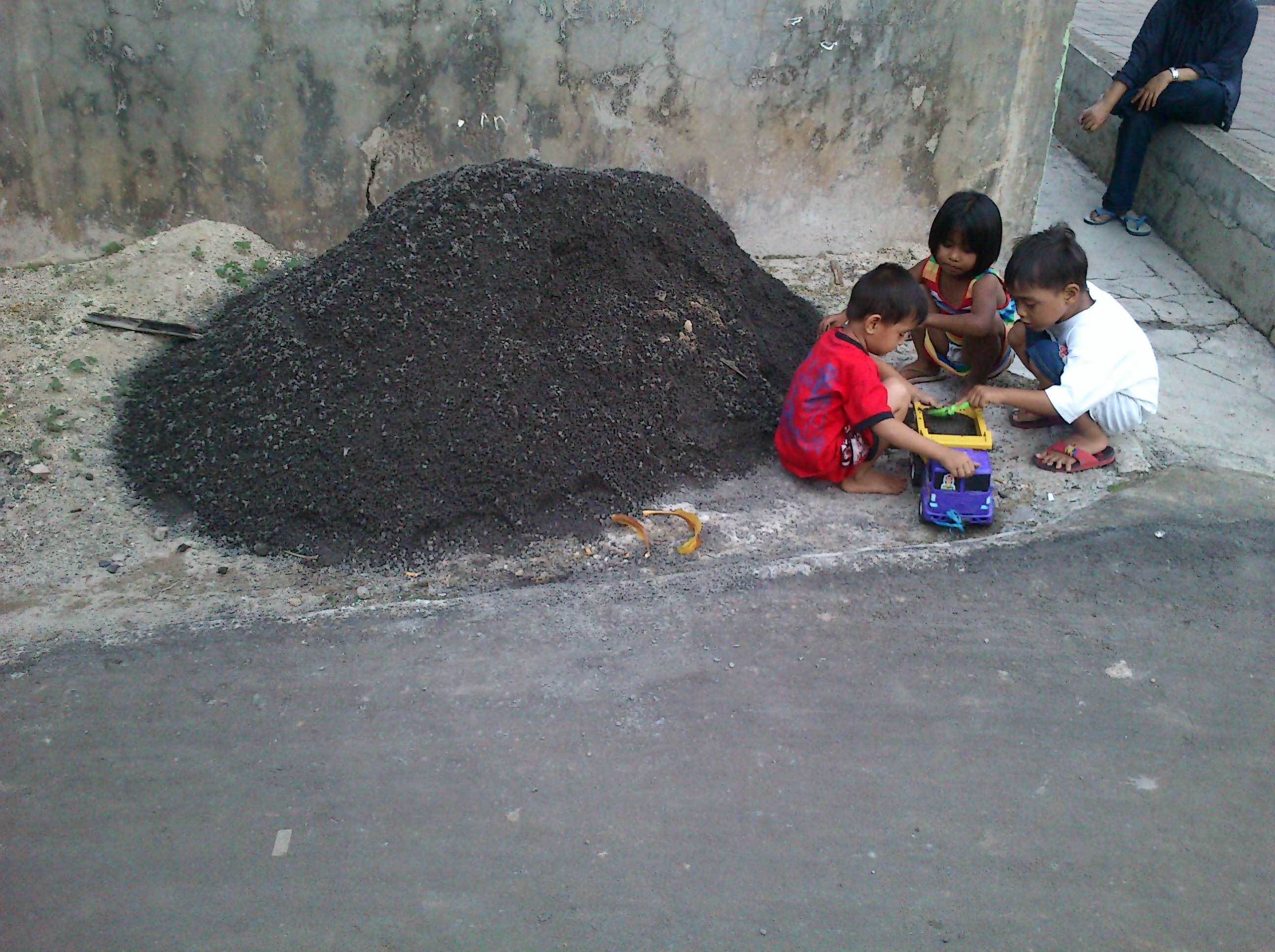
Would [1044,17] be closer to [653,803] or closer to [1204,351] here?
[1204,351]

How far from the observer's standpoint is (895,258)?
4723 mm

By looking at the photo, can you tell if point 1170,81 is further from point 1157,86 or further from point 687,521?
point 687,521

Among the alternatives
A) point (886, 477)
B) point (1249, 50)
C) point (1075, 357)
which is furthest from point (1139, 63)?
point (1249, 50)

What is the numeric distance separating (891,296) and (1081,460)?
3.12 feet

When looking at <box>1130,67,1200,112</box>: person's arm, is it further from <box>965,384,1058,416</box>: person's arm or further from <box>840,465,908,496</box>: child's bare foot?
<box>840,465,908,496</box>: child's bare foot

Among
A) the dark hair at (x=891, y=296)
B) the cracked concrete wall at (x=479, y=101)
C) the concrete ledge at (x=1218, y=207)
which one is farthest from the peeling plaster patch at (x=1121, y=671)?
the cracked concrete wall at (x=479, y=101)

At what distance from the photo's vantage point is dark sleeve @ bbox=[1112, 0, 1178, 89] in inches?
200

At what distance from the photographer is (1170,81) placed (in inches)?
195

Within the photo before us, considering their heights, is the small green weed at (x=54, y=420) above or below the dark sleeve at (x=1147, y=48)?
below

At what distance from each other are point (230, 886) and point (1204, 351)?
4.17 m

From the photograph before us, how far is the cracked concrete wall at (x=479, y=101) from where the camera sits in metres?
4.07

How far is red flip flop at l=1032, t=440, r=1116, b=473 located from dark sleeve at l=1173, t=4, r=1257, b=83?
109 inches

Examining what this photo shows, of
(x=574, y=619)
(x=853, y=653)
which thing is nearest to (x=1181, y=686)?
(x=853, y=653)

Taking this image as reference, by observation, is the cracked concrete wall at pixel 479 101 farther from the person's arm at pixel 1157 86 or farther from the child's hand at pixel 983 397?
the child's hand at pixel 983 397
